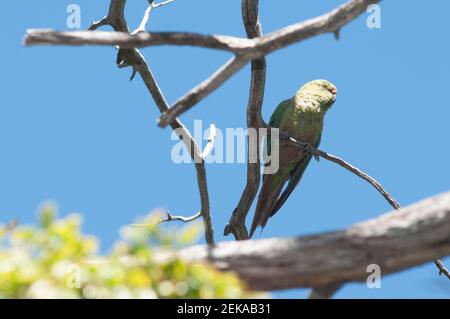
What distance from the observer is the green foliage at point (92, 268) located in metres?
2.52

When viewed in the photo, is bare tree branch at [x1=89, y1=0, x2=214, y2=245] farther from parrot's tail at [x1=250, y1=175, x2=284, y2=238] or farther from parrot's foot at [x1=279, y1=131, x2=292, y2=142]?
parrot's foot at [x1=279, y1=131, x2=292, y2=142]

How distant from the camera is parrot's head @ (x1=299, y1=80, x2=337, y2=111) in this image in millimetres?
8312

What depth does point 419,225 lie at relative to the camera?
3369mm

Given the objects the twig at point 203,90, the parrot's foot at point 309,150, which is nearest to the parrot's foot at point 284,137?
the parrot's foot at point 309,150

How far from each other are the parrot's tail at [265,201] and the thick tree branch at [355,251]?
10.2 feet

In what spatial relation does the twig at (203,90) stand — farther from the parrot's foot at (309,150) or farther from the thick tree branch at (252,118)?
the parrot's foot at (309,150)

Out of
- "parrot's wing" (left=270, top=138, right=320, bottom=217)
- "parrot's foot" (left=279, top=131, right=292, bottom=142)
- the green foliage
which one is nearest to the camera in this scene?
the green foliage

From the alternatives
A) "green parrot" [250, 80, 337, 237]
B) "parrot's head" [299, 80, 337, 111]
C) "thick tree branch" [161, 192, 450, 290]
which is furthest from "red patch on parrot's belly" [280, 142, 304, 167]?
"thick tree branch" [161, 192, 450, 290]

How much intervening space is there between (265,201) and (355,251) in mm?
3822

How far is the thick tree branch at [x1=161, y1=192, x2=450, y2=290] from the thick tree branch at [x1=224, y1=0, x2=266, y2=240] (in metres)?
2.54

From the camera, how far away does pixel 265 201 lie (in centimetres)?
720
